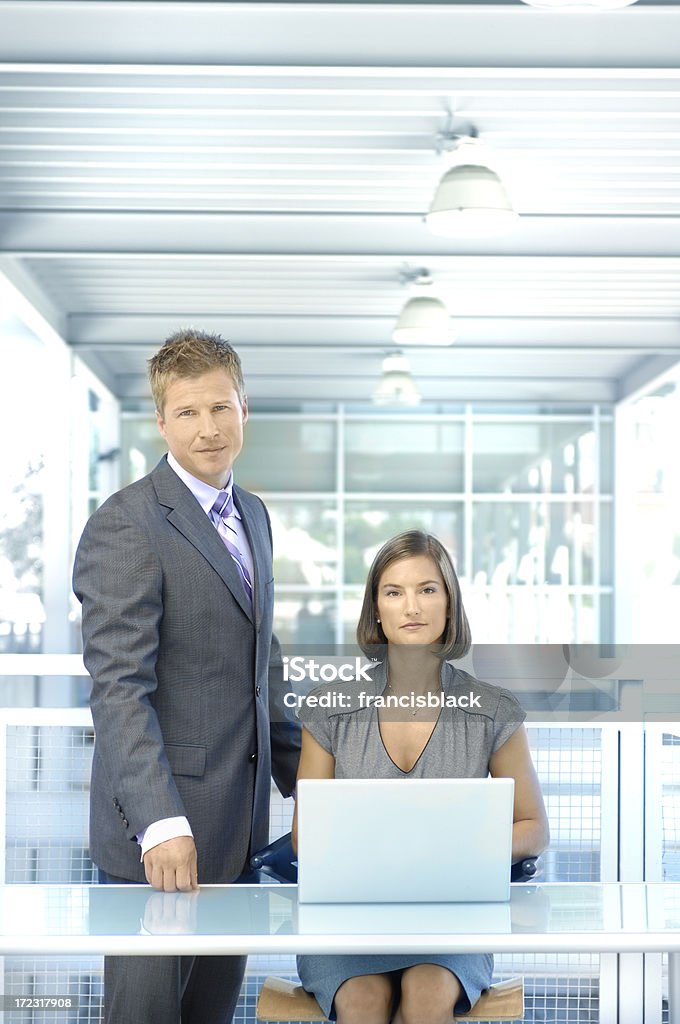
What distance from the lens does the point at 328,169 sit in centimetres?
723

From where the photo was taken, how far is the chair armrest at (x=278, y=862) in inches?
98.0

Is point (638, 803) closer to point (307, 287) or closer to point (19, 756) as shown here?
point (19, 756)

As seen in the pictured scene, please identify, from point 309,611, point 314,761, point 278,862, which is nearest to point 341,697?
point 314,761

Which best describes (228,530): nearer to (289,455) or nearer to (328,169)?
(328,169)

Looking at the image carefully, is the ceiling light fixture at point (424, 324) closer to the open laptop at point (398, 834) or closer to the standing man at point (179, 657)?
the standing man at point (179, 657)

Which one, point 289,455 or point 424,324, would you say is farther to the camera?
point 289,455

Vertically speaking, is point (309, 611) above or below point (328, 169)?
below

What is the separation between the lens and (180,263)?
945cm

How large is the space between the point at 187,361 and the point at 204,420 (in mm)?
118

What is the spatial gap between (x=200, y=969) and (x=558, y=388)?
12.4 m

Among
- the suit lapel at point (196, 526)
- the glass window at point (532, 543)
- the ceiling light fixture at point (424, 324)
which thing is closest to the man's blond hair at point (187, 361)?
the suit lapel at point (196, 526)

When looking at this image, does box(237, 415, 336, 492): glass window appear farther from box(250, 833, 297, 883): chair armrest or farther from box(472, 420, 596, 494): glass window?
box(250, 833, 297, 883): chair armrest

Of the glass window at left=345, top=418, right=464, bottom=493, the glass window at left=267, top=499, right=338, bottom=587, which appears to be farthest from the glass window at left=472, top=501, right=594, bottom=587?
the glass window at left=267, top=499, right=338, bottom=587

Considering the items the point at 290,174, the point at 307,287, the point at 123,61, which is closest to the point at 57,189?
the point at 290,174
